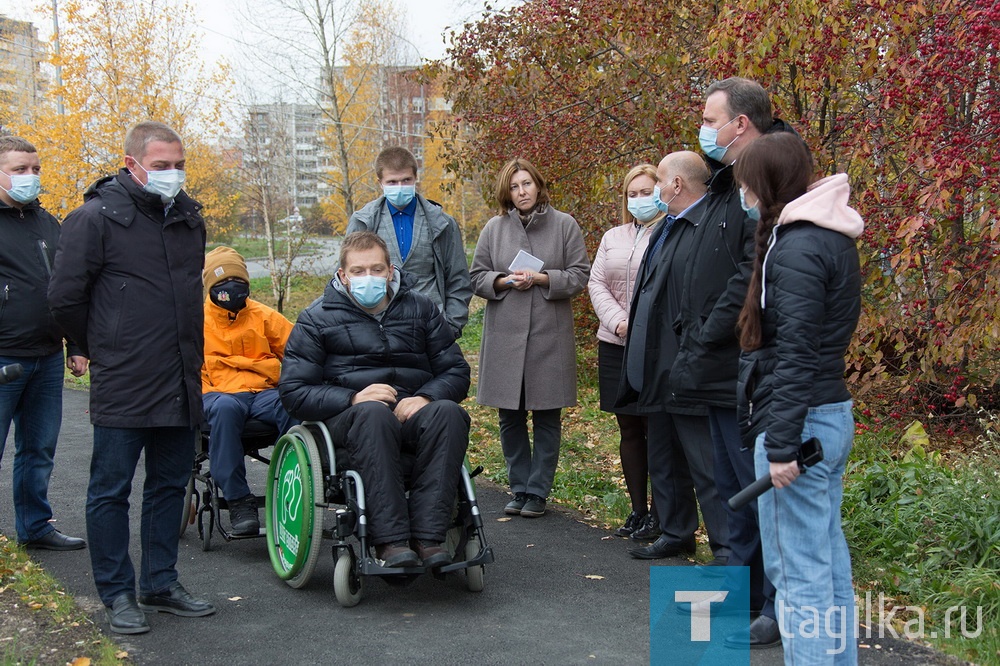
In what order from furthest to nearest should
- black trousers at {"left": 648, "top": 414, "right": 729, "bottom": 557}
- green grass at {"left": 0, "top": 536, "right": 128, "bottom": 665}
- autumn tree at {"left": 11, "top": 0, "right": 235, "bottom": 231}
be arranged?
1. autumn tree at {"left": 11, "top": 0, "right": 235, "bottom": 231}
2. black trousers at {"left": 648, "top": 414, "right": 729, "bottom": 557}
3. green grass at {"left": 0, "top": 536, "right": 128, "bottom": 665}

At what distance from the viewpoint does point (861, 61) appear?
6.01 m

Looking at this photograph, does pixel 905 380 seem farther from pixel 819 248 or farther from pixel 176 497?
pixel 176 497

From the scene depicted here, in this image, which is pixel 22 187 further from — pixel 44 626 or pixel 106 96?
pixel 106 96

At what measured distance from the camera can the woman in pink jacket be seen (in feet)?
17.3

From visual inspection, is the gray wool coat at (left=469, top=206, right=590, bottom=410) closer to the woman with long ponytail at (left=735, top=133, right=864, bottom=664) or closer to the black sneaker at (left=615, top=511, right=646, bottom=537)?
the black sneaker at (left=615, top=511, right=646, bottom=537)

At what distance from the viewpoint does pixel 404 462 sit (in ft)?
14.2

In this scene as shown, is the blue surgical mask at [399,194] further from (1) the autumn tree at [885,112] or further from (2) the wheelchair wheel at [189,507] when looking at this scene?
(1) the autumn tree at [885,112]

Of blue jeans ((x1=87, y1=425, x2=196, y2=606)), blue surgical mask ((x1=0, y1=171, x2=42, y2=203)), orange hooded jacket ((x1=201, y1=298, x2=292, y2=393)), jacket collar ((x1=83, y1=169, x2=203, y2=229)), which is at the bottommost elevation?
blue jeans ((x1=87, y1=425, x2=196, y2=606))

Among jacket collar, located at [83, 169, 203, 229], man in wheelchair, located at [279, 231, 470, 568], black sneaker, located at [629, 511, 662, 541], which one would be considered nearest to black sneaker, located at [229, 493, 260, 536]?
man in wheelchair, located at [279, 231, 470, 568]

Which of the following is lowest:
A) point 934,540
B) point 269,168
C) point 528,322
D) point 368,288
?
point 934,540

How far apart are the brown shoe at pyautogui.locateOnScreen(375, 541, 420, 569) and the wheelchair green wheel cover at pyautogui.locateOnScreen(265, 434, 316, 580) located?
1.19 feet

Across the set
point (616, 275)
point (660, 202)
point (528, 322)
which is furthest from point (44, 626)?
point (660, 202)

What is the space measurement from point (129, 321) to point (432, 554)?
1621 millimetres

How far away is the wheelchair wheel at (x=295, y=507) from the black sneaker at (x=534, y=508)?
1.64m
